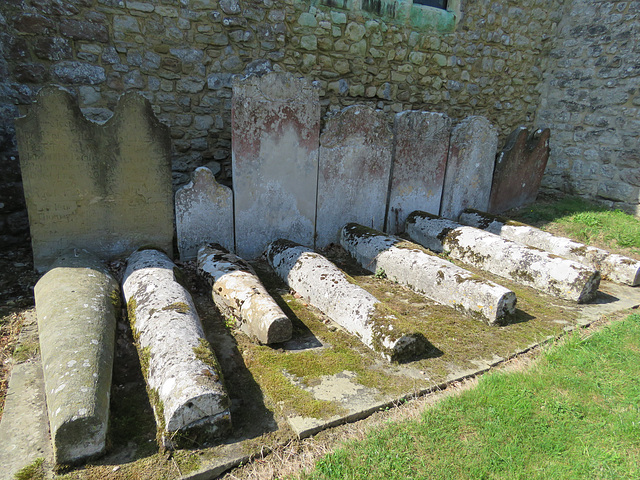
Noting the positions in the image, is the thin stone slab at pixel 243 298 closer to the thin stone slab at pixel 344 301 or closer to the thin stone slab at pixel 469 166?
the thin stone slab at pixel 344 301

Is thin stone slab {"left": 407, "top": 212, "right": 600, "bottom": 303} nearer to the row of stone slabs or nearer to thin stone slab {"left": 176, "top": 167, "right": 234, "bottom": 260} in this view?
the row of stone slabs

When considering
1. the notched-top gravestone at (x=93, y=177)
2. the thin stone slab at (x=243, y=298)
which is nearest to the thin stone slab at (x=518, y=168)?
the thin stone slab at (x=243, y=298)

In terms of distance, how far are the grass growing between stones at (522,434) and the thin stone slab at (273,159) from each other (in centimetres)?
287

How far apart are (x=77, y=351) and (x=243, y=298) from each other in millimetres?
1205

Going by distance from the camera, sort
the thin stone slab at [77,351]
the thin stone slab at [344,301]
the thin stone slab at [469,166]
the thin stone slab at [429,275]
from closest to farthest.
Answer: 1. the thin stone slab at [77,351]
2. the thin stone slab at [344,301]
3. the thin stone slab at [429,275]
4. the thin stone slab at [469,166]

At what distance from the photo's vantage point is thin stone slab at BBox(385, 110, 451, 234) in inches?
207

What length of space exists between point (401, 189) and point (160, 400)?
411cm

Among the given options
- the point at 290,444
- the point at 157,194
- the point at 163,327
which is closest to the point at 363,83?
the point at 157,194

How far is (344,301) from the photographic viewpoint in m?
3.41

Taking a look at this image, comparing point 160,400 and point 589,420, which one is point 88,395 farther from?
point 589,420

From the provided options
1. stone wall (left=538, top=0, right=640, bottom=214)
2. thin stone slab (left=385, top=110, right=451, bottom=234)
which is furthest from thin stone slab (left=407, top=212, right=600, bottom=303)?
stone wall (left=538, top=0, right=640, bottom=214)

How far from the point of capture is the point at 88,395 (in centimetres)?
211

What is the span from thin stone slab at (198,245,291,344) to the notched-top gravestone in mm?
794

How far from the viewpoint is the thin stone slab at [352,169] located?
4.84 m
